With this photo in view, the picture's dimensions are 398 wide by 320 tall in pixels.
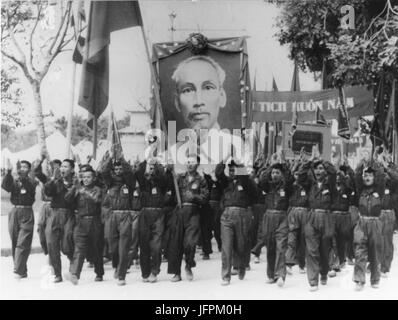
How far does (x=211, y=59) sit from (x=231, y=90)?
0.48 metres

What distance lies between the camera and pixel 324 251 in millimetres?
7207

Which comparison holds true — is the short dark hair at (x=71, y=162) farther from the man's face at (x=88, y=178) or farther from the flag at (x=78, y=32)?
the flag at (x=78, y=32)

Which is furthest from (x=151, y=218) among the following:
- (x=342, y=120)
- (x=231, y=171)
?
(x=342, y=120)

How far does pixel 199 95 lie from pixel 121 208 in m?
1.82

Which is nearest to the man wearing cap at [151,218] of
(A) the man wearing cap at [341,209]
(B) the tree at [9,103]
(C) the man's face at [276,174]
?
(C) the man's face at [276,174]

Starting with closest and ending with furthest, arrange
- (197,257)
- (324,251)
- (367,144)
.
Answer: (324,251), (197,257), (367,144)

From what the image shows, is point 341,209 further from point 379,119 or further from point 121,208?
point 121,208

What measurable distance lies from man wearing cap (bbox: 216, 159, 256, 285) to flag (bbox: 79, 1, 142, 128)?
1921 millimetres

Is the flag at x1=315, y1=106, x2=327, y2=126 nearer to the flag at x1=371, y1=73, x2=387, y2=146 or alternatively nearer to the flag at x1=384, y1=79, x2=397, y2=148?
the flag at x1=371, y1=73, x2=387, y2=146

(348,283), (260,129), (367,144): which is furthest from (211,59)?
(348,283)

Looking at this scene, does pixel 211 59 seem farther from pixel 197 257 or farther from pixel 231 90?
pixel 197 257

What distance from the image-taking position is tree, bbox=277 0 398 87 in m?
7.87

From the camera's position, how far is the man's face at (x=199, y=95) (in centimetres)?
791

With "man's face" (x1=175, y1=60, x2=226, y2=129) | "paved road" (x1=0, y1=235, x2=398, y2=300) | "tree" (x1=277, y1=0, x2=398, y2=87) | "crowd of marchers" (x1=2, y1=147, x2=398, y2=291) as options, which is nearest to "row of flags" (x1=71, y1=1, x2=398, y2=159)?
"tree" (x1=277, y1=0, x2=398, y2=87)
